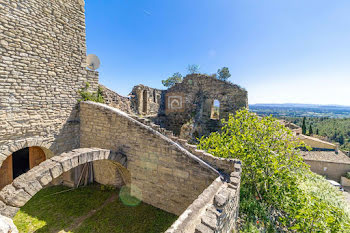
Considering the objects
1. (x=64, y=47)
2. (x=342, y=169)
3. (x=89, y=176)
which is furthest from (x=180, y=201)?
(x=342, y=169)

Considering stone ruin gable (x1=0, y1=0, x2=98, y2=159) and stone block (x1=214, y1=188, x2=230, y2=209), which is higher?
stone ruin gable (x1=0, y1=0, x2=98, y2=159)

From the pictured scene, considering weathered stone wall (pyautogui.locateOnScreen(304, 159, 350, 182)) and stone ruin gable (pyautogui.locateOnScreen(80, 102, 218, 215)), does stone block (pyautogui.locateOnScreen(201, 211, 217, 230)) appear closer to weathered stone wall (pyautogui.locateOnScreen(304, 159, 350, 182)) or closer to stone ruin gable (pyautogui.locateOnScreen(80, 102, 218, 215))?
stone ruin gable (pyautogui.locateOnScreen(80, 102, 218, 215))

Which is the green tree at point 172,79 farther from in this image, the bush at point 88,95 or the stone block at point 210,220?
the stone block at point 210,220

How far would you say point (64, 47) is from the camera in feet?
24.2

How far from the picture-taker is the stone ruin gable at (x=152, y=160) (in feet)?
20.0

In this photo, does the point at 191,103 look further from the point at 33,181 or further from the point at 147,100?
the point at 33,181

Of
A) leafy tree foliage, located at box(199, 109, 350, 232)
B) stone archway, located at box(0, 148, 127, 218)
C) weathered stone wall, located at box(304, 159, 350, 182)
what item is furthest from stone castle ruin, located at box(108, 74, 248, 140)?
weathered stone wall, located at box(304, 159, 350, 182)

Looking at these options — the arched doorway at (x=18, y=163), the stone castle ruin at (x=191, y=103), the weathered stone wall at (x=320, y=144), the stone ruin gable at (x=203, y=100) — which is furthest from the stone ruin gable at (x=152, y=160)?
the weathered stone wall at (x=320, y=144)

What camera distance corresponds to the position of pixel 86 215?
678cm

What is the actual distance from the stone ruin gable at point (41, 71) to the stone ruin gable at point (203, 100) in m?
10.1

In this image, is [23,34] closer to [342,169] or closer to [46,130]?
[46,130]

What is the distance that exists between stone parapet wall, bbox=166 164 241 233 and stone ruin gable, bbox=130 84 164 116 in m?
12.1

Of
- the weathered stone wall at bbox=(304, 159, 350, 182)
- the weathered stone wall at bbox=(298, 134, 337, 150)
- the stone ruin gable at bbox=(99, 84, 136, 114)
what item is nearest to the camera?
the stone ruin gable at bbox=(99, 84, 136, 114)

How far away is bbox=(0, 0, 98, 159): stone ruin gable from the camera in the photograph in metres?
5.63
